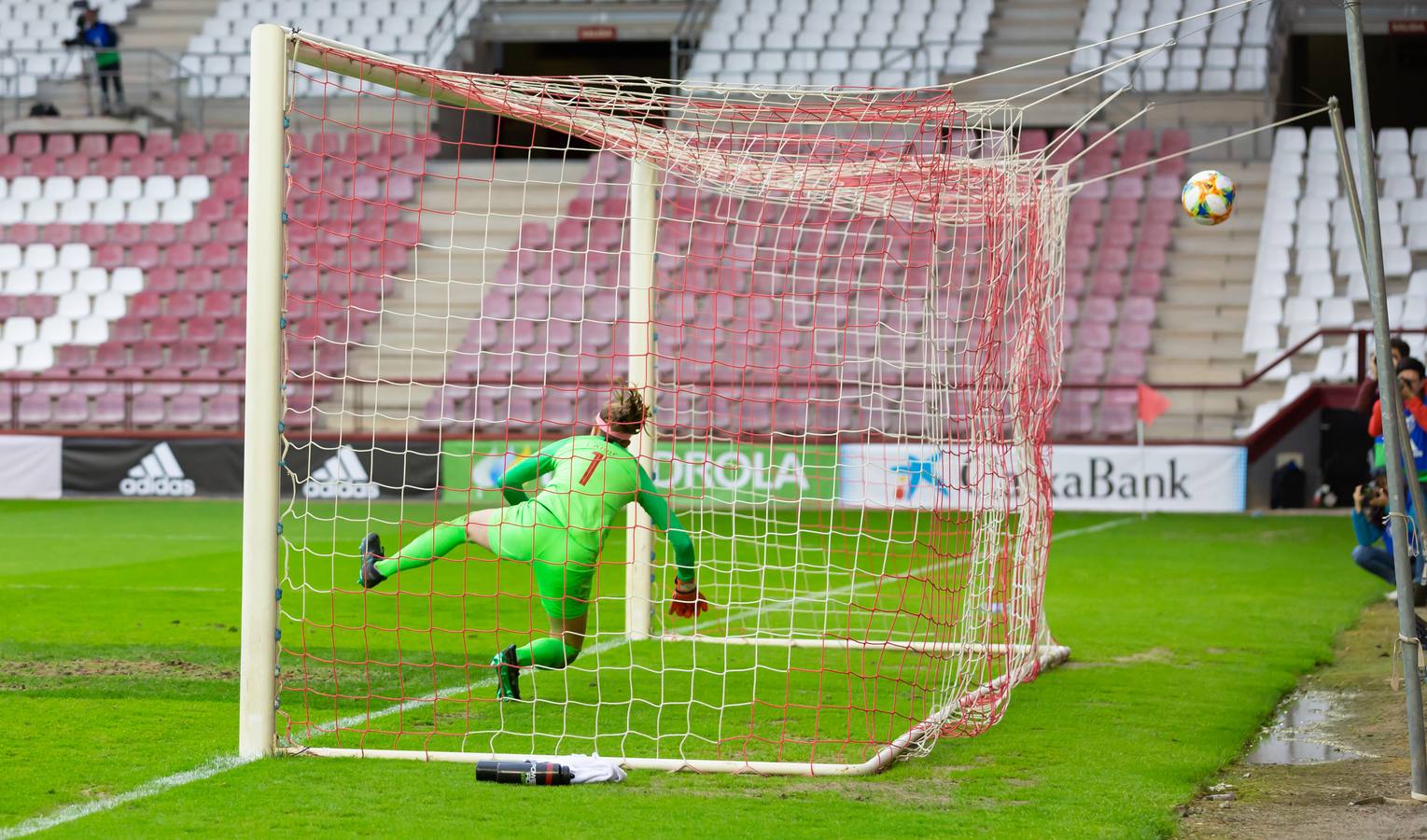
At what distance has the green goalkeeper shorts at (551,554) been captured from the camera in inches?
256

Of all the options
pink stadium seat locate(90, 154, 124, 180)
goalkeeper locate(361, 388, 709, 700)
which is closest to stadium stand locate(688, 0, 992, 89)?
pink stadium seat locate(90, 154, 124, 180)

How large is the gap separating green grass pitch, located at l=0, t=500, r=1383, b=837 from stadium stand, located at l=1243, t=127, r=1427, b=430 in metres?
8.16

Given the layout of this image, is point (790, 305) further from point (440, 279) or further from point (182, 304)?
point (182, 304)

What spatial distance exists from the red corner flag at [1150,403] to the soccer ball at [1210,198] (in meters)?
9.98

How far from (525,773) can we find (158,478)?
52.4 feet

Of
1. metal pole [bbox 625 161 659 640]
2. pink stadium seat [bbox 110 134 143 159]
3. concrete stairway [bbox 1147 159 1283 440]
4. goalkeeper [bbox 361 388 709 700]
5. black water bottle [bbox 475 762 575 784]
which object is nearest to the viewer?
black water bottle [bbox 475 762 575 784]

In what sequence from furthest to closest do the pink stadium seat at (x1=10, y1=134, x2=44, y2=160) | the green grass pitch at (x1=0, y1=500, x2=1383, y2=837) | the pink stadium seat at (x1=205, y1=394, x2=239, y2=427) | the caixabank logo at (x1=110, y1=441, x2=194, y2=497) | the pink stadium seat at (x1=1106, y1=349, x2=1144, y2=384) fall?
the pink stadium seat at (x1=10, y1=134, x2=44, y2=160) < the pink stadium seat at (x1=205, y1=394, x2=239, y2=427) < the pink stadium seat at (x1=1106, y1=349, x2=1144, y2=384) < the caixabank logo at (x1=110, y1=441, x2=194, y2=497) < the green grass pitch at (x1=0, y1=500, x2=1383, y2=837)

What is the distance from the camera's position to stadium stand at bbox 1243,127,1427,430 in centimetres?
1981

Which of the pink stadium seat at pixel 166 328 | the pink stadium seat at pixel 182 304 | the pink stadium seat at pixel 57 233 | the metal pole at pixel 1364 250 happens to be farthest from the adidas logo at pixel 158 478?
the metal pole at pixel 1364 250

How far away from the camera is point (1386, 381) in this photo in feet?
18.7

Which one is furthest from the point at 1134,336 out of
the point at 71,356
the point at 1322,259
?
the point at 71,356

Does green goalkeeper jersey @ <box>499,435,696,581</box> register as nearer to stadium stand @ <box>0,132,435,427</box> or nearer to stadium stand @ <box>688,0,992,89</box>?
stadium stand @ <box>0,132,435,427</box>

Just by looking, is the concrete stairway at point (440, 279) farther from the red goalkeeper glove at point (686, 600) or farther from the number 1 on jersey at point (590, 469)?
the red goalkeeper glove at point (686, 600)

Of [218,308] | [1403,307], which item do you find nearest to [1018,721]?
[1403,307]
